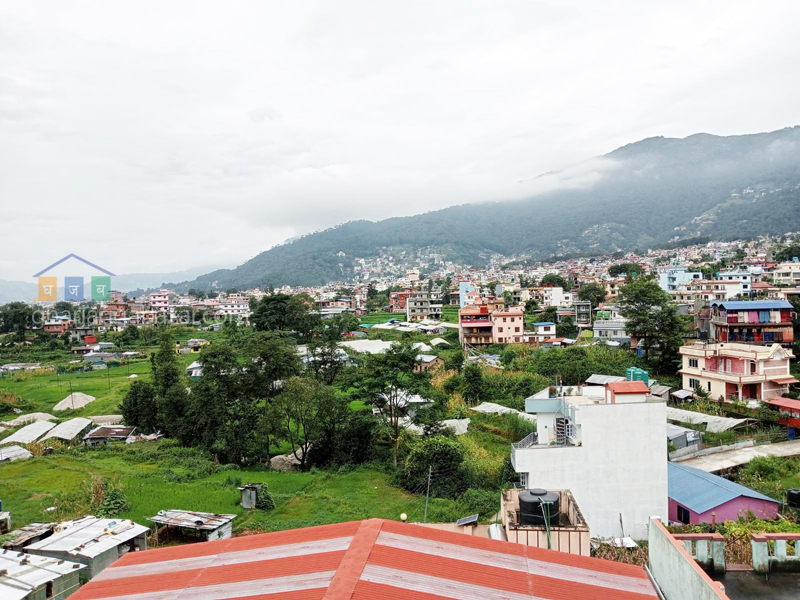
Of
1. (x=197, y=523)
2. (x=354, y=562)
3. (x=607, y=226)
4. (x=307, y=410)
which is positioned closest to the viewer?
(x=354, y=562)

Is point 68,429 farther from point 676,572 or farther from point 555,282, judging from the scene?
point 555,282

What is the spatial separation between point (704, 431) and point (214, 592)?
17375 millimetres

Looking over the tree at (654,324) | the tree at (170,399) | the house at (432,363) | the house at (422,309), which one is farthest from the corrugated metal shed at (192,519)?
the house at (422,309)

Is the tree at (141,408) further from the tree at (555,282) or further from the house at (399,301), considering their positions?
the tree at (555,282)

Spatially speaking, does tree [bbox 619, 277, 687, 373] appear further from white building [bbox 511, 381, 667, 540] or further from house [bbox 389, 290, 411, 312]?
house [bbox 389, 290, 411, 312]

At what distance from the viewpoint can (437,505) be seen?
12.2 m

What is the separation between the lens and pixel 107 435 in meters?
18.4

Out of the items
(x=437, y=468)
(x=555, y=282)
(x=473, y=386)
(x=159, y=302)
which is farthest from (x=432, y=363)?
(x=159, y=302)

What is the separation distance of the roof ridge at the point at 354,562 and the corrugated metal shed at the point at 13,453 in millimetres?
15673

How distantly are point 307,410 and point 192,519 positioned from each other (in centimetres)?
542

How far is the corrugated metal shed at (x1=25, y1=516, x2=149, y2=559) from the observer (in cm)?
835

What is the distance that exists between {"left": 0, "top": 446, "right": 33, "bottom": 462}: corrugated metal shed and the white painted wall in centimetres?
1472

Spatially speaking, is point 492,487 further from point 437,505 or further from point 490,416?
point 490,416

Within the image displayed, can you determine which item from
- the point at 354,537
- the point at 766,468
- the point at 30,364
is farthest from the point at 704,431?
the point at 30,364
